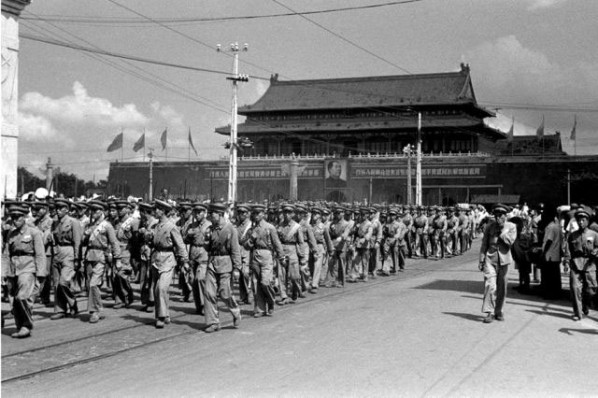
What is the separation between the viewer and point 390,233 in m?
16.9

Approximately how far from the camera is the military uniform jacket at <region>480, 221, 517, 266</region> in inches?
372

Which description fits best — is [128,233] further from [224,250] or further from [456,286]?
[456,286]

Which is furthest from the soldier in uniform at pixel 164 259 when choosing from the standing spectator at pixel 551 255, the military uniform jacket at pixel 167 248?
the standing spectator at pixel 551 255

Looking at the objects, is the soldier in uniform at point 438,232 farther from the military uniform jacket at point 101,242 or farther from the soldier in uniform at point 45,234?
the military uniform jacket at point 101,242

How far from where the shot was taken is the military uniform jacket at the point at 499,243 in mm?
9453

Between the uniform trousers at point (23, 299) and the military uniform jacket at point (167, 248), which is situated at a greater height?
the military uniform jacket at point (167, 248)

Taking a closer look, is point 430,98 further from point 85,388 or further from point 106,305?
point 85,388

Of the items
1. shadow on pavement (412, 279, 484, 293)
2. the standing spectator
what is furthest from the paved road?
shadow on pavement (412, 279, 484, 293)

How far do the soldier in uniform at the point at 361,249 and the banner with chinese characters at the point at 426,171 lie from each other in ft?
113

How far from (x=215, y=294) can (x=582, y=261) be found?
5.33 meters

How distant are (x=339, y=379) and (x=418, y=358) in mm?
1213

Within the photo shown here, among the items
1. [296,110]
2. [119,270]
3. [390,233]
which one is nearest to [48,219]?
→ [119,270]

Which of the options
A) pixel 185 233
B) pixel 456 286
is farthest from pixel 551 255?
pixel 185 233

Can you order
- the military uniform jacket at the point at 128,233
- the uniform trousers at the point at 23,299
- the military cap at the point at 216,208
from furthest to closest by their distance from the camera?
the military uniform jacket at the point at 128,233 < the military cap at the point at 216,208 < the uniform trousers at the point at 23,299
